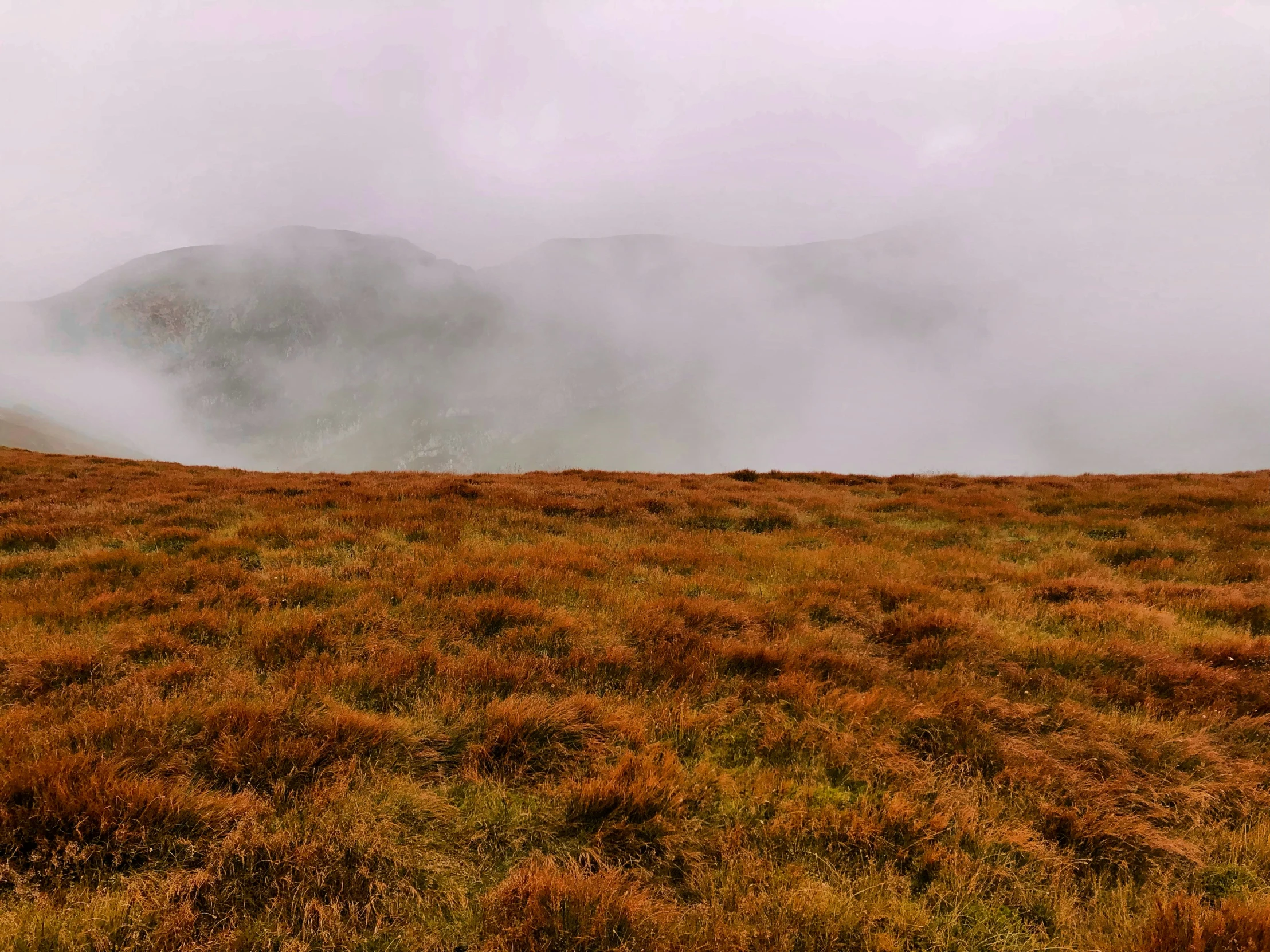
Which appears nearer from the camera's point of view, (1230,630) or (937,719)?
(937,719)

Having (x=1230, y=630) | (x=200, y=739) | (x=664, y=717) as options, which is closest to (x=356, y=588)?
(x=200, y=739)

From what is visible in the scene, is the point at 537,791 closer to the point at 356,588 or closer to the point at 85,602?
the point at 356,588

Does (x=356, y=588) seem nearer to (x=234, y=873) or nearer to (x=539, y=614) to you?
(x=539, y=614)

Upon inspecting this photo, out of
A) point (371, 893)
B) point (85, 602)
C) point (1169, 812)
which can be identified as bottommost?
point (371, 893)

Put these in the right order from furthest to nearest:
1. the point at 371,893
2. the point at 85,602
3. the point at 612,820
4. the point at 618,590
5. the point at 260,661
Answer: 1. the point at 618,590
2. the point at 85,602
3. the point at 260,661
4. the point at 612,820
5. the point at 371,893

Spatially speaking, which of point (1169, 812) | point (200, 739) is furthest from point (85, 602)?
point (1169, 812)

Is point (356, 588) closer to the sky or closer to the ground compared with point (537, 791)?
closer to the sky

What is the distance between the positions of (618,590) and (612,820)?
4359 mm

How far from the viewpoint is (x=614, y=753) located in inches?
180

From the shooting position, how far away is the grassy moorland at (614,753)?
3154 mm

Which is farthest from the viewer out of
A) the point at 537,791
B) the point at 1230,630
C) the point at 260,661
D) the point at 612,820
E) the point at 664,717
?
the point at 1230,630

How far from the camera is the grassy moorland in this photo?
3154mm

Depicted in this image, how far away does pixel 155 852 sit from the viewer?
11.0ft

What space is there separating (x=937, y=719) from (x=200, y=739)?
20.8 feet
